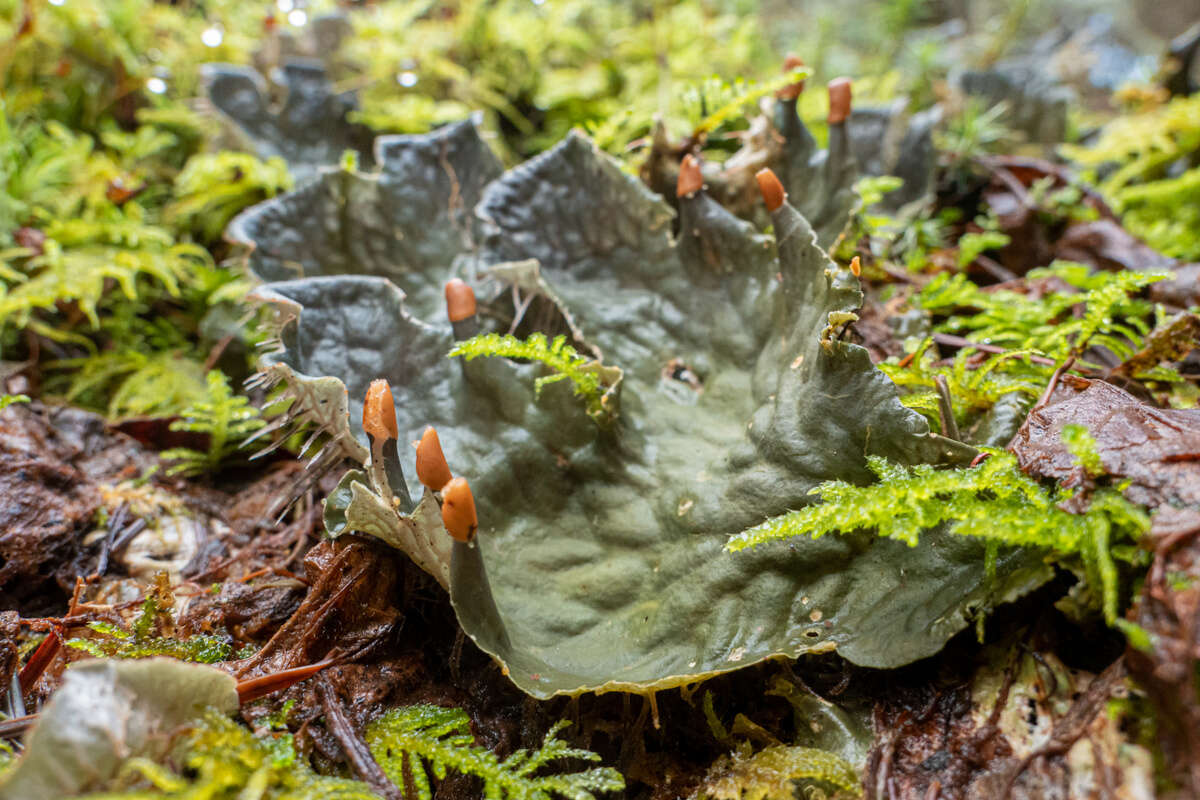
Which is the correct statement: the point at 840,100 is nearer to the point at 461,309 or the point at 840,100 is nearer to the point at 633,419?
the point at 633,419

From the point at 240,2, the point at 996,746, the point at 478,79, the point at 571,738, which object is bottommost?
the point at 571,738

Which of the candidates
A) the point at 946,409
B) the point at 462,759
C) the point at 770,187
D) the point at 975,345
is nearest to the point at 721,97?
the point at 770,187

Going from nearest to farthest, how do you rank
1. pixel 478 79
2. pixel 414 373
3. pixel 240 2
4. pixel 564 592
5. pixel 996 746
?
pixel 996 746
pixel 564 592
pixel 414 373
pixel 478 79
pixel 240 2

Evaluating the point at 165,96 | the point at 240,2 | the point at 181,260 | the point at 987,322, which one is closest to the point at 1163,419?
the point at 987,322

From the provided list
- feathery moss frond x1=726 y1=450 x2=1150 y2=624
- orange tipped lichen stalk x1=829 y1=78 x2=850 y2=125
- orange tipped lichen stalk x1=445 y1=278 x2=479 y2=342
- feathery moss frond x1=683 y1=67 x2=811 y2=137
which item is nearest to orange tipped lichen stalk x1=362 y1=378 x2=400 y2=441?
orange tipped lichen stalk x1=445 y1=278 x2=479 y2=342

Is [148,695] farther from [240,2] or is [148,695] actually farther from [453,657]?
[240,2]
